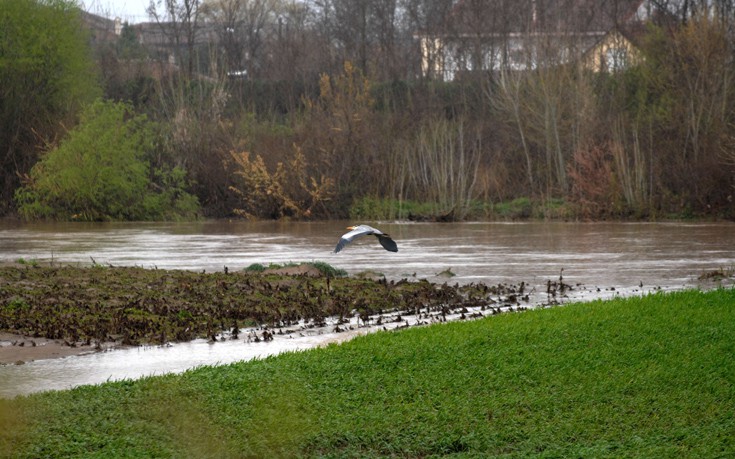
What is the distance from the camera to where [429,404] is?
9.29 m

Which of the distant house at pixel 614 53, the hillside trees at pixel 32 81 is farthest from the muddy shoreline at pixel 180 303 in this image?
the distant house at pixel 614 53

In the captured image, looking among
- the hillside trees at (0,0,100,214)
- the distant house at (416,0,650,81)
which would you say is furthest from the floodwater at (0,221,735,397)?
the distant house at (416,0,650,81)

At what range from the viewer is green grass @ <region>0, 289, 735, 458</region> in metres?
8.27

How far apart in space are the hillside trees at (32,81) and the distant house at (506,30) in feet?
66.5

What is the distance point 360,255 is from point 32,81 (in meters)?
27.6

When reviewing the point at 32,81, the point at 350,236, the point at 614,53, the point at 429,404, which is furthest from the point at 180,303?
the point at 614,53

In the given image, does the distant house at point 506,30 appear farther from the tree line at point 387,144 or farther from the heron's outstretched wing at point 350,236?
the heron's outstretched wing at point 350,236

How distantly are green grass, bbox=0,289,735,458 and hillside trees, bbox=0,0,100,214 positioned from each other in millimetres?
38341

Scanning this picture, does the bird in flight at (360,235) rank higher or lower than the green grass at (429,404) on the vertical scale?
higher

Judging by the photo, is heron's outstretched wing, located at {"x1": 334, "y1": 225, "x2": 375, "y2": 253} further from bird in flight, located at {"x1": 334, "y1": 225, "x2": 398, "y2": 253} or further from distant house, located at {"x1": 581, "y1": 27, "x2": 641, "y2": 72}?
distant house, located at {"x1": 581, "y1": 27, "x2": 641, "y2": 72}

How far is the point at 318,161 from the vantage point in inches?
1713

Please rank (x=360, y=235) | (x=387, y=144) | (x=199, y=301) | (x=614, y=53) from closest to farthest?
1. (x=360, y=235)
2. (x=199, y=301)
3. (x=387, y=144)
4. (x=614, y=53)

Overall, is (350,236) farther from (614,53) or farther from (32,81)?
(614,53)

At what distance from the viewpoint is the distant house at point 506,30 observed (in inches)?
2201
